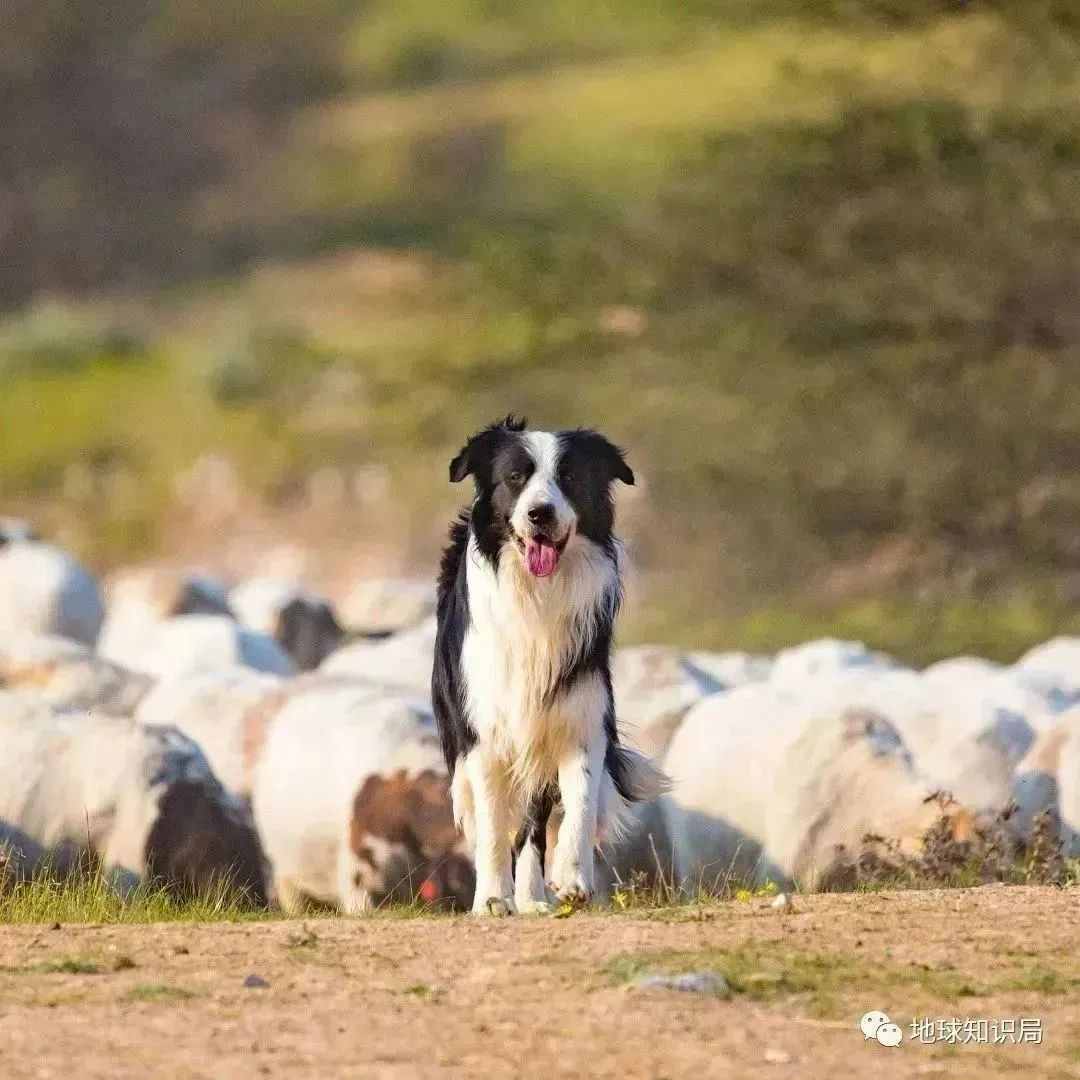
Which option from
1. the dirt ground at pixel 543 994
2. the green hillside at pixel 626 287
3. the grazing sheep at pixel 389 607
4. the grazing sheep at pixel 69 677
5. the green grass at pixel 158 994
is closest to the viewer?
the dirt ground at pixel 543 994

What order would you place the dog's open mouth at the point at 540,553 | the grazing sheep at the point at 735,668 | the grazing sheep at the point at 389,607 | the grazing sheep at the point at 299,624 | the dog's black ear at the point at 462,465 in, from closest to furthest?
the dog's open mouth at the point at 540,553
the dog's black ear at the point at 462,465
the grazing sheep at the point at 735,668
the grazing sheep at the point at 299,624
the grazing sheep at the point at 389,607

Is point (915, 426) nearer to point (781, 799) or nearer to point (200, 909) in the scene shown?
point (781, 799)

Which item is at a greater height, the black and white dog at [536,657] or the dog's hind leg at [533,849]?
the black and white dog at [536,657]

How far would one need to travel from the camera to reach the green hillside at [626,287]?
107 feet

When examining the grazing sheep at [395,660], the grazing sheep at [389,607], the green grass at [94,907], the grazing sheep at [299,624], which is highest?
the grazing sheep at [389,607]

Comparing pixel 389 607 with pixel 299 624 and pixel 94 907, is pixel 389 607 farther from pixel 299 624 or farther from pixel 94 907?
pixel 94 907

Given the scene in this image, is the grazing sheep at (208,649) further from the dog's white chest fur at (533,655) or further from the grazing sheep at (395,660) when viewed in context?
the dog's white chest fur at (533,655)

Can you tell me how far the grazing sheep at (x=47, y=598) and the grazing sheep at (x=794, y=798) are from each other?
10839 millimetres

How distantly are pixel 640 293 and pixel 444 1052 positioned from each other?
2904 centimetres

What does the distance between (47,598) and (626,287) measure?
12.9m

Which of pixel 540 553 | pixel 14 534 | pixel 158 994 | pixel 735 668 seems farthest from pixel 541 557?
pixel 14 534

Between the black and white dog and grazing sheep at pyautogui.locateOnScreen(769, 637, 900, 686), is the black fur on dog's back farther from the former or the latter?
grazing sheep at pyautogui.locateOnScreen(769, 637, 900, 686)

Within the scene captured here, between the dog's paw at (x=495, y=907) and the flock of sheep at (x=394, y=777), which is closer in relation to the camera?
the dog's paw at (x=495, y=907)

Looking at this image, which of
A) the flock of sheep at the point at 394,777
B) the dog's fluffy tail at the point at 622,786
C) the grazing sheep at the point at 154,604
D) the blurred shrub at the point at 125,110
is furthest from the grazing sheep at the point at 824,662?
the blurred shrub at the point at 125,110
